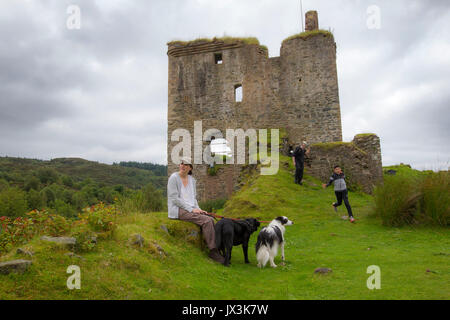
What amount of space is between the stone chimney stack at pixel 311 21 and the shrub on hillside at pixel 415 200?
16.5 metres

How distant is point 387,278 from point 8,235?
574cm

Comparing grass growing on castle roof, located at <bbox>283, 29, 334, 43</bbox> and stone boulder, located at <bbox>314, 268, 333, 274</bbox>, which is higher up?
grass growing on castle roof, located at <bbox>283, 29, 334, 43</bbox>

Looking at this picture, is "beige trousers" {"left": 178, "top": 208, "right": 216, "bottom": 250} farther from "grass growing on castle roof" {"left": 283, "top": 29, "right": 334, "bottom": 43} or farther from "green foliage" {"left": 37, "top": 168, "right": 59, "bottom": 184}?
"green foliage" {"left": 37, "top": 168, "right": 59, "bottom": 184}

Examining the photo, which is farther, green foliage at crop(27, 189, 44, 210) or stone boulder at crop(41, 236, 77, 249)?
green foliage at crop(27, 189, 44, 210)

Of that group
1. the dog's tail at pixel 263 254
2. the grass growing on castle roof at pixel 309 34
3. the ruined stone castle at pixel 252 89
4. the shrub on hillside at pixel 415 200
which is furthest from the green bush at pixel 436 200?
the grass growing on castle roof at pixel 309 34

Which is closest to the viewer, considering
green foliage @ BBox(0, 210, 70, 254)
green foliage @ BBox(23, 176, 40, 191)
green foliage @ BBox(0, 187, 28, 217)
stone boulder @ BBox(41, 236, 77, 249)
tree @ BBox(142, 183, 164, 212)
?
stone boulder @ BBox(41, 236, 77, 249)

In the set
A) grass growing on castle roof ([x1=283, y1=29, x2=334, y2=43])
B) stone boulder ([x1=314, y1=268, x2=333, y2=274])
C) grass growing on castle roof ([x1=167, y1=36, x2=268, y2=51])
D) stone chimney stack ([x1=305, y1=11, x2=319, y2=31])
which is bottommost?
stone boulder ([x1=314, y1=268, x2=333, y2=274])

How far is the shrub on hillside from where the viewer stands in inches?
341

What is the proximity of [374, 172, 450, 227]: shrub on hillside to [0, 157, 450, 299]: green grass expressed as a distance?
37 cm

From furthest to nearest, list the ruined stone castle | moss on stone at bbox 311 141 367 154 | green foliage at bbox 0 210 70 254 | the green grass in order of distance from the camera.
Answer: the ruined stone castle < moss on stone at bbox 311 141 367 154 < green foliage at bbox 0 210 70 254 < the green grass

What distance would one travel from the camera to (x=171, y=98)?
24.3 m

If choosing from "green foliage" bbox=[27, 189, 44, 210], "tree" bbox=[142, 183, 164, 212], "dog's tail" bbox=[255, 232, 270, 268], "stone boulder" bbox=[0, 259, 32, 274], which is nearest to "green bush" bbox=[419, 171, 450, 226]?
"dog's tail" bbox=[255, 232, 270, 268]

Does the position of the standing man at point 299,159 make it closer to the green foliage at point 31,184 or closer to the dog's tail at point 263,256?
the dog's tail at point 263,256

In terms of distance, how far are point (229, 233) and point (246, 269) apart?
75 cm
